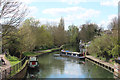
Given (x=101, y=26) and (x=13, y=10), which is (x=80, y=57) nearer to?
(x=13, y=10)

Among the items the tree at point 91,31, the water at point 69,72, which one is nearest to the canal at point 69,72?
the water at point 69,72

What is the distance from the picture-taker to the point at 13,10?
11148 mm

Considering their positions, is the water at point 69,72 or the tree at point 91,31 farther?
the tree at point 91,31

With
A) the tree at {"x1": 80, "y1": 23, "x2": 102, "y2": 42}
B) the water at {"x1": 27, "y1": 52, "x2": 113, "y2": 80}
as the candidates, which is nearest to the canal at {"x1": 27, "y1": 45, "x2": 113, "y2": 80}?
the water at {"x1": 27, "y1": 52, "x2": 113, "y2": 80}

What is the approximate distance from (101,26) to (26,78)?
199ft

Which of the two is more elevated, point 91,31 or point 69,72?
point 91,31

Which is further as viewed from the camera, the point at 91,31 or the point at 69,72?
the point at 91,31

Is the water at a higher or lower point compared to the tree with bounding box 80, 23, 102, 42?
lower

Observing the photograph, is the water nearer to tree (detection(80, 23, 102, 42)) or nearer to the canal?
the canal

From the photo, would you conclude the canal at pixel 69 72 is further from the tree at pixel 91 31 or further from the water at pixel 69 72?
the tree at pixel 91 31

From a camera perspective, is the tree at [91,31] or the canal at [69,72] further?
the tree at [91,31]

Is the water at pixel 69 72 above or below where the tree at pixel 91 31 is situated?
below

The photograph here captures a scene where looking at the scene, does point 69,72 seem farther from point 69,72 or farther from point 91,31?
point 91,31

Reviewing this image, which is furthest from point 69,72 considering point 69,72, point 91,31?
point 91,31
